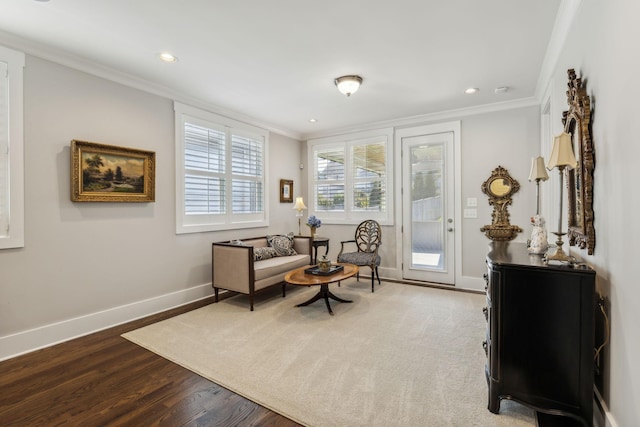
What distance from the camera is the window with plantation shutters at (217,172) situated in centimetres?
397

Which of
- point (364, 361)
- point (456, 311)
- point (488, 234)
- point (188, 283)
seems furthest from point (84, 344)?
point (488, 234)

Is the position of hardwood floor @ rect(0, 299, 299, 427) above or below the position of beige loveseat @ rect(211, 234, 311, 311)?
below

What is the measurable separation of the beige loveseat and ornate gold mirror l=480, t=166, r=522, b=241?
2.82 m

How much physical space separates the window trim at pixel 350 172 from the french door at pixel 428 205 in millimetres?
221

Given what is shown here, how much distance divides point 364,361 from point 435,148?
139 inches

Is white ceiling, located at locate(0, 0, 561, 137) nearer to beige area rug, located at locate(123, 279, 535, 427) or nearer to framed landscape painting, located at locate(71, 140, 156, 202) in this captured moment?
framed landscape painting, located at locate(71, 140, 156, 202)

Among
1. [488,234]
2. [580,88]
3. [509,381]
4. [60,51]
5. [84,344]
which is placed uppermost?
[60,51]

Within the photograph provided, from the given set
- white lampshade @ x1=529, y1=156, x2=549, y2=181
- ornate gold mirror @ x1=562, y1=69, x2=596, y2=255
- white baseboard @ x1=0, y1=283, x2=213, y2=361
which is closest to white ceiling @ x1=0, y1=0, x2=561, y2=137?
ornate gold mirror @ x1=562, y1=69, x2=596, y2=255

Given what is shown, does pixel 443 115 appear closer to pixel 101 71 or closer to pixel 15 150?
pixel 101 71

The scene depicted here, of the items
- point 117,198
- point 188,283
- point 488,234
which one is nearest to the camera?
point 117,198

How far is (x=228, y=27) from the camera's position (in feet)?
8.00

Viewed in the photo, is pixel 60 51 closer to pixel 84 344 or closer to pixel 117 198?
pixel 117 198

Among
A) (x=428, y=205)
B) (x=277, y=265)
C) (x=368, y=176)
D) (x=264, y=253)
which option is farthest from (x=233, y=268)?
(x=428, y=205)

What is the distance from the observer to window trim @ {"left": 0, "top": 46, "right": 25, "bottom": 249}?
2.55m
